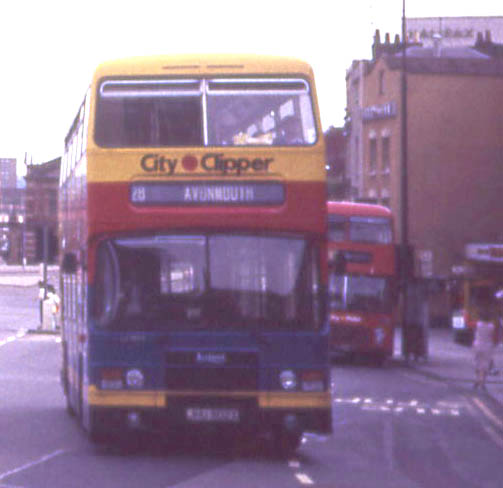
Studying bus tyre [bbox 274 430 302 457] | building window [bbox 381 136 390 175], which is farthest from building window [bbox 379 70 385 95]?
bus tyre [bbox 274 430 302 457]

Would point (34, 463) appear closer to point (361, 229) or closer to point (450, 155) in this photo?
point (361, 229)

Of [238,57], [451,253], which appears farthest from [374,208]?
[451,253]

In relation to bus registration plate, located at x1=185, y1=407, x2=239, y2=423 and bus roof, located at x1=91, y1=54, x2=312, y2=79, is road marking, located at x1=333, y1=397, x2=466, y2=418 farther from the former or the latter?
bus roof, located at x1=91, y1=54, x2=312, y2=79

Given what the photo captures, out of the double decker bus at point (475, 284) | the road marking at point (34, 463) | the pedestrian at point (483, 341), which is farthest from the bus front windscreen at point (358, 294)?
the road marking at point (34, 463)

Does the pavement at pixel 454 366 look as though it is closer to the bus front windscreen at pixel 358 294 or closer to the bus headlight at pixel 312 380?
the bus front windscreen at pixel 358 294

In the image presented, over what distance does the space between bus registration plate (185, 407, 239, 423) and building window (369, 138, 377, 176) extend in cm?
5681

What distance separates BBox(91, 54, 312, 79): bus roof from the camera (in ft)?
54.5

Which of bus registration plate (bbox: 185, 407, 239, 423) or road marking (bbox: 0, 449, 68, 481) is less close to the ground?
bus registration plate (bbox: 185, 407, 239, 423)

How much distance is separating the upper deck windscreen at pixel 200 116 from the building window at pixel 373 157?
56.2 metres

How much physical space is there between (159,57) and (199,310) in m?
2.64

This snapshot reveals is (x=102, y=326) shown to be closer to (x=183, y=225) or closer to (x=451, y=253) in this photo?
(x=183, y=225)

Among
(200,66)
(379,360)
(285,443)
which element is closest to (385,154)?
(379,360)

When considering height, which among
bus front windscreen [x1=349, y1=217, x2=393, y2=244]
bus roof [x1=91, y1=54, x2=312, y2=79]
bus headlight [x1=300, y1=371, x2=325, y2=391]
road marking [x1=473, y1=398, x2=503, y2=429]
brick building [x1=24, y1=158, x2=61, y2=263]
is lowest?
brick building [x1=24, y1=158, x2=61, y2=263]

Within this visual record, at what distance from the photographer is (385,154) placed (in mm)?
71688
